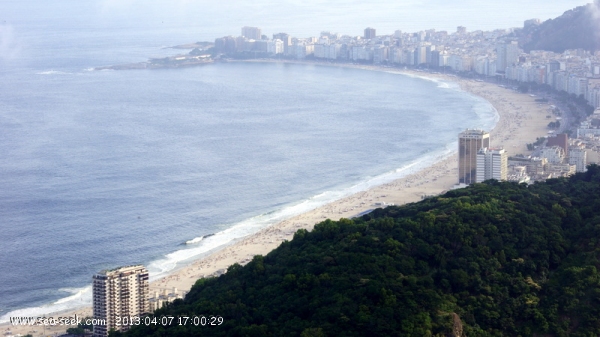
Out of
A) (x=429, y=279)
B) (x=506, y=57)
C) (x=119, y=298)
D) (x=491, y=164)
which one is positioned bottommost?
(x=119, y=298)

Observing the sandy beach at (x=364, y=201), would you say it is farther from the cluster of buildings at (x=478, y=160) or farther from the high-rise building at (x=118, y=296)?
the high-rise building at (x=118, y=296)

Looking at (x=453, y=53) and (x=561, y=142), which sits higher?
(x=453, y=53)

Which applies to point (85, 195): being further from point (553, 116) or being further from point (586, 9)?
point (586, 9)

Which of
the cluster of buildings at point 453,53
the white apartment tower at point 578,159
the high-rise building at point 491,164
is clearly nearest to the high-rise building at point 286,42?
the cluster of buildings at point 453,53

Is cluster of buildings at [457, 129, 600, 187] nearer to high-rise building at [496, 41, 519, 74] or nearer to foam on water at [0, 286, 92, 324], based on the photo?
foam on water at [0, 286, 92, 324]

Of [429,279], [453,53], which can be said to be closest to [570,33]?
[453,53]

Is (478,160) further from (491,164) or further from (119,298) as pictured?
(119,298)
